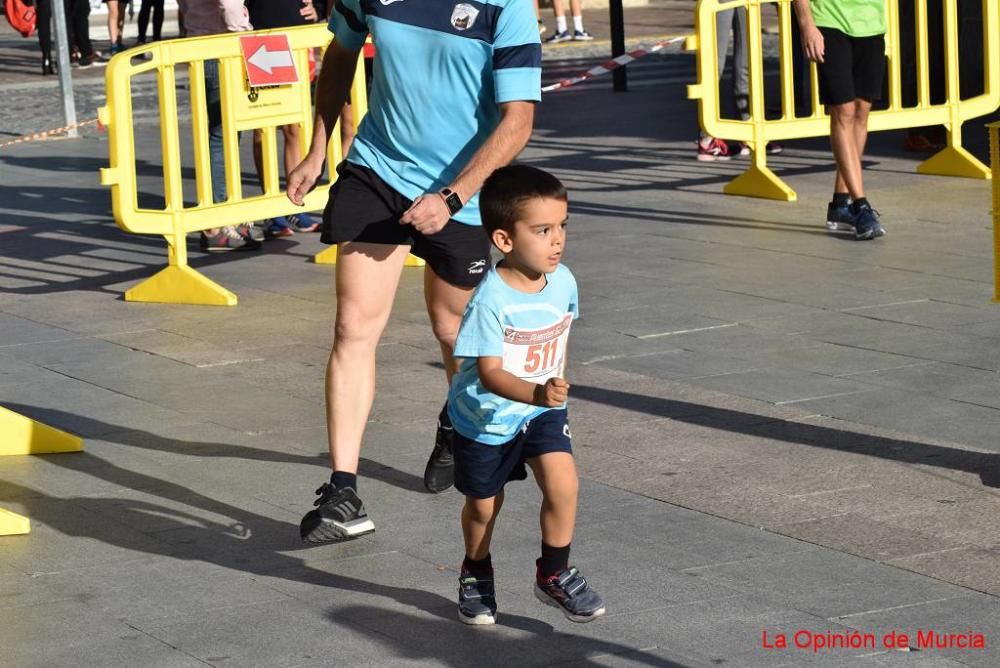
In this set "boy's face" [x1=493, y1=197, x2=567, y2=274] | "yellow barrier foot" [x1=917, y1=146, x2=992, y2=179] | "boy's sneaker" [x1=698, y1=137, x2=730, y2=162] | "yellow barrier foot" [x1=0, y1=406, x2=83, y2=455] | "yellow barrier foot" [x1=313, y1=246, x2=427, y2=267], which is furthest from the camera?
"boy's sneaker" [x1=698, y1=137, x2=730, y2=162]

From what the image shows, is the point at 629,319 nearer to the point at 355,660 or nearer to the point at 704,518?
the point at 704,518

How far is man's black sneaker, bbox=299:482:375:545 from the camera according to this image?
5211 millimetres

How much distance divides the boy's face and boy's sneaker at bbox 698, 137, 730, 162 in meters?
9.72

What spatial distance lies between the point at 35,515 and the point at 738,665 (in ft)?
8.31

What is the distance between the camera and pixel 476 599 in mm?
4531

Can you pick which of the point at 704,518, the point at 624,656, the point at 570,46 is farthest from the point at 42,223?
the point at 570,46

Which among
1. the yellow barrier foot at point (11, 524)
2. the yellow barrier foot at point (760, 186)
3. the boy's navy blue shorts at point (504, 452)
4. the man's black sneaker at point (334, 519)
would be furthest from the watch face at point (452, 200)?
the yellow barrier foot at point (760, 186)


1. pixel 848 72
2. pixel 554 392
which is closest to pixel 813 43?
pixel 848 72

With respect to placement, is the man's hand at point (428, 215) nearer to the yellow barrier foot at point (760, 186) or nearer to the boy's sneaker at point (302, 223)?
the boy's sneaker at point (302, 223)

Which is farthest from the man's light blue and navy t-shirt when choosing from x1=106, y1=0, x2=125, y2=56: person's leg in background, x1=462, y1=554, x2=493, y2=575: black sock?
x1=106, y1=0, x2=125, y2=56: person's leg in background

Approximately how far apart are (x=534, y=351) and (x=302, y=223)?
7318mm

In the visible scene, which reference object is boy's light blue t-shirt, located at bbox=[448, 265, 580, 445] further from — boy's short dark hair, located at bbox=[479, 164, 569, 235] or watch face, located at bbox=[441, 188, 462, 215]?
watch face, located at bbox=[441, 188, 462, 215]

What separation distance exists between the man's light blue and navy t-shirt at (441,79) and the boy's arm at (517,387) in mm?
1189

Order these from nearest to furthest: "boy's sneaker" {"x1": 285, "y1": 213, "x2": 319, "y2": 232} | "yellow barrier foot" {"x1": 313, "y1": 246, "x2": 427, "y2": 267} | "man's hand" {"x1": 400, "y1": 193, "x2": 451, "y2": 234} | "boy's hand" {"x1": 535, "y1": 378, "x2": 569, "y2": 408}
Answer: "boy's hand" {"x1": 535, "y1": 378, "x2": 569, "y2": 408}, "man's hand" {"x1": 400, "y1": 193, "x2": 451, "y2": 234}, "yellow barrier foot" {"x1": 313, "y1": 246, "x2": 427, "y2": 267}, "boy's sneaker" {"x1": 285, "y1": 213, "x2": 319, "y2": 232}
